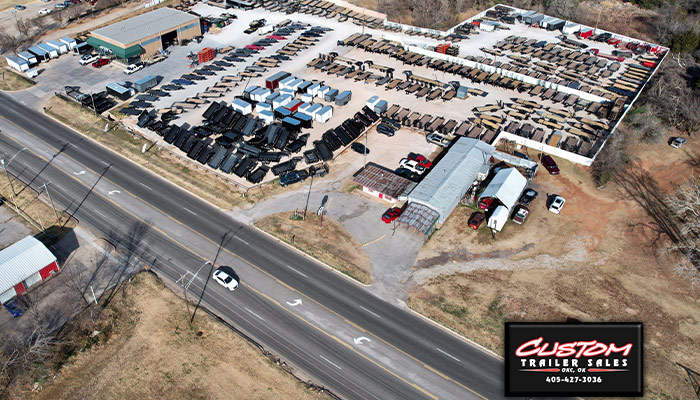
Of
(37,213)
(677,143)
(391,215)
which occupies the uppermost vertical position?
(677,143)

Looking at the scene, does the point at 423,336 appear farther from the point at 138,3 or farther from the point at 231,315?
the point at 138,3

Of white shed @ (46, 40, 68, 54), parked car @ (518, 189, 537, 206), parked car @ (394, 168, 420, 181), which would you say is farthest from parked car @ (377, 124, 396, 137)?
white shed @ (46, 40, 68, 54)

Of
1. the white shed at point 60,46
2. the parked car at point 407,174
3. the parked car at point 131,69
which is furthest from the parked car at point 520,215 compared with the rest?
the white shed at point 60,46

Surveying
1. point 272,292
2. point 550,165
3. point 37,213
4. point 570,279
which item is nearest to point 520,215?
point 570,279

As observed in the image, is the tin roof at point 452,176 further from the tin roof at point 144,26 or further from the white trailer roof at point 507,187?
the tin roof at point 144,26
